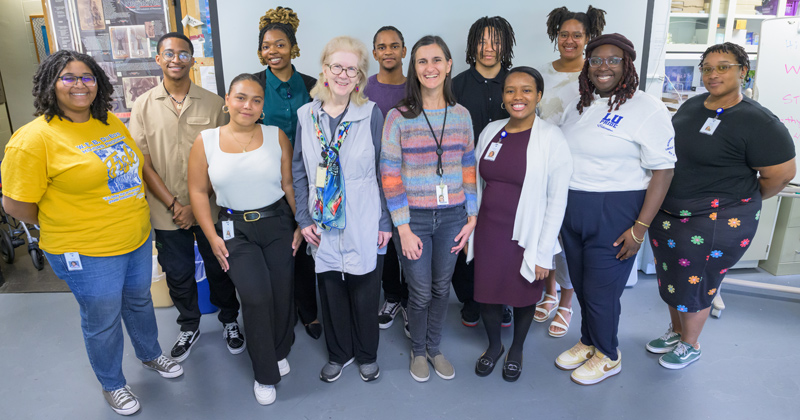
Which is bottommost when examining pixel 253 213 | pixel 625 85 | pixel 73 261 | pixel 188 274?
pixel 188 274

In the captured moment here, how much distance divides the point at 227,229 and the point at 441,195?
3.44 ft

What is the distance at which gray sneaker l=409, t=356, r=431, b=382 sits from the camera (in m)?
2.50

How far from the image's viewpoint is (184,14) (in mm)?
3422

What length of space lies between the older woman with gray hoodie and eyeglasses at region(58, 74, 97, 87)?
0.89 metres

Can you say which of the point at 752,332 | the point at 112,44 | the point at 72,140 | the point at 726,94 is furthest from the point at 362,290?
the point at 112,44

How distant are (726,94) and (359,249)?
1.96m

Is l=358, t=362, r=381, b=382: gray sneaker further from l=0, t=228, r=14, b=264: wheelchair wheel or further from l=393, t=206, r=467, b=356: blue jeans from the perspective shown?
l=0, t=228, r=14, b=264: wheelchair wheel

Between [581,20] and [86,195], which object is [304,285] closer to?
[86,195]

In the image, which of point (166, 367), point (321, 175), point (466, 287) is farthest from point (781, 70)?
point (166, 367)

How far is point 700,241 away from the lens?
7.84ft

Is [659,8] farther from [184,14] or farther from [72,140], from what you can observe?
[72,140]

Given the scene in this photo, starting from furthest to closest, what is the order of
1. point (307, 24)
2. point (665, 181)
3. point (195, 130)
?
point (307, 24), point (195, 130), point (665, 181)

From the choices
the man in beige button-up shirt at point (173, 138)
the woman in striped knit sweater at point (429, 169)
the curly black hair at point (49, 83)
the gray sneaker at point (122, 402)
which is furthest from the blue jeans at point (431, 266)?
the curly black hair at point (49, 83)

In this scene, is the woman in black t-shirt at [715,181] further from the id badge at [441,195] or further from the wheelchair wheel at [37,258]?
the wheelchair wheel at [37,258]
